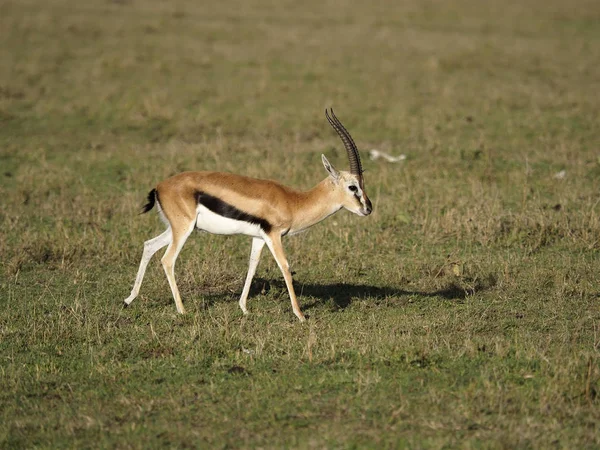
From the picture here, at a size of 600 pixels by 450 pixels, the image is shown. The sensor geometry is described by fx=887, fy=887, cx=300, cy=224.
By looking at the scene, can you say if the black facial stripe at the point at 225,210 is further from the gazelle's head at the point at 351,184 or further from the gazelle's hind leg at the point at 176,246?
the gazelle's head at the point at 351,184

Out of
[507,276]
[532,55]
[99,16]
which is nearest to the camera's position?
[507,276]

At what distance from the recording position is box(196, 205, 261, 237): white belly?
23.7ft

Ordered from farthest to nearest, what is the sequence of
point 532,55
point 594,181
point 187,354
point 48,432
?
point 532,55, point 594,181, point 187,354, point 48,432

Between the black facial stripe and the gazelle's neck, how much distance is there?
34cm

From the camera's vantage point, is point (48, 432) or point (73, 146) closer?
point (48, 432)

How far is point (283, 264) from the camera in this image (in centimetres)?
729

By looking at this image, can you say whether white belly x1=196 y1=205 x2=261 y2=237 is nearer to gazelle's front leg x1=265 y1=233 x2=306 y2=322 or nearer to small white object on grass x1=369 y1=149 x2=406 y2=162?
gazelle's front leg x1=265 y1=233 x2=306 y2=322

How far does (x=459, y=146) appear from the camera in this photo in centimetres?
1373

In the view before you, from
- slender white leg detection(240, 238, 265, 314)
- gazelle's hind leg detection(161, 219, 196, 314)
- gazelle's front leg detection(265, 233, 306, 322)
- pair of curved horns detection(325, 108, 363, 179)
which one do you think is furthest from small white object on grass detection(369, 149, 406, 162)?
gazelle's hind leg detection(161, 219, 196, 314)

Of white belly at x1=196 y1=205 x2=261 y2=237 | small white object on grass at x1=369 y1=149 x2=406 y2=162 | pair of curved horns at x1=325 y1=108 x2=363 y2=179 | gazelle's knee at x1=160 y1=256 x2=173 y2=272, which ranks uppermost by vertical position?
pair of curved horns at x1=325 y1=108 x2=363 y2=179

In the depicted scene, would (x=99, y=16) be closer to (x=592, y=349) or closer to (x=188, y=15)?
(x=188, y=15)

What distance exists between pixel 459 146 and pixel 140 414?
9.31 metres

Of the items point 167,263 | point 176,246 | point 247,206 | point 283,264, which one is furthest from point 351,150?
point 167,263

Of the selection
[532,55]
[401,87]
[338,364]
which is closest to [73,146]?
[401,87]
